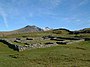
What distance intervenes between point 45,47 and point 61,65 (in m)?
23.0

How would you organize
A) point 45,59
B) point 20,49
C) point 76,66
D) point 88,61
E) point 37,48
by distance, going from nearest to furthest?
point 76,66 → point 88,61 → point 45,59 → point 20,49 → point 37,48

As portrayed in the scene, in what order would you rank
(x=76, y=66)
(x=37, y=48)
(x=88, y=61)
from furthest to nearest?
(x=37, y=48), (x=88, y=61), (x=76, y=66)

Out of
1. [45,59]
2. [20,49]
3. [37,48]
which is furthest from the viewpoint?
[37,48]

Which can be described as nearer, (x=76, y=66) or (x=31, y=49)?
(x=76, y=66)

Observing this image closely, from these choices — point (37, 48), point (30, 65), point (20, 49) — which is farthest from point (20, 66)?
point (37, 48)

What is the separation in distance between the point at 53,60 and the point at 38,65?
189 inches

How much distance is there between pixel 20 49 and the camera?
4847cm

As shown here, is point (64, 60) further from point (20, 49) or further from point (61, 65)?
point (20, 49)

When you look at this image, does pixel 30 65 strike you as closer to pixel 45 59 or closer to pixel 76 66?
pixel 45 59

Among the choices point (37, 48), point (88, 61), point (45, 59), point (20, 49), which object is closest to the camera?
point (88, 61)

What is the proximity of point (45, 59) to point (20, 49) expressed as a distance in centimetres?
1375

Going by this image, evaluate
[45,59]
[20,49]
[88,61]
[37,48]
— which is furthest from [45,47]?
[88,61]

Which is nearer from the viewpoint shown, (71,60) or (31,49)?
(71,60)

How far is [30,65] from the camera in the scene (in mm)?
31516
